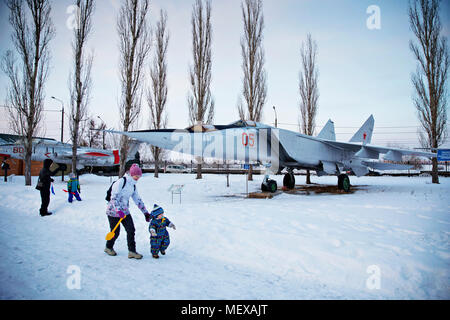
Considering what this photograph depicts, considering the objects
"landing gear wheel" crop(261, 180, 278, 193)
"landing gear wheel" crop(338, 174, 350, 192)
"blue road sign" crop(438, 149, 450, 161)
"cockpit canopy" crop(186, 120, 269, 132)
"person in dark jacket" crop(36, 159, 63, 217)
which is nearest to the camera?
"person in dark jacket" crop(36, 159, 63, 217)

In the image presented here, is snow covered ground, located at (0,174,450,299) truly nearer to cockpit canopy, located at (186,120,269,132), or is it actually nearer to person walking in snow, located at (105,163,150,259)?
person walking in snow, located at (105,163,150,259)

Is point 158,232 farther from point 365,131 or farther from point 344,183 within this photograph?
point 365,131

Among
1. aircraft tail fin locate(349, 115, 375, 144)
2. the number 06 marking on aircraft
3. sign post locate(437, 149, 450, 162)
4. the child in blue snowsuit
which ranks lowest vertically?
the child in blue snowsuit

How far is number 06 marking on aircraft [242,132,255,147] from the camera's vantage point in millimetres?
8508

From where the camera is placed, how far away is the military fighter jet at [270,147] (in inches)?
283

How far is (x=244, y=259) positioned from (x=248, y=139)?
5.62 metres

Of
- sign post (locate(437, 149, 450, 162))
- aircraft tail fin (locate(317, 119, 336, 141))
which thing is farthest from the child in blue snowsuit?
sign post (locate(437, 149, 450, 162))

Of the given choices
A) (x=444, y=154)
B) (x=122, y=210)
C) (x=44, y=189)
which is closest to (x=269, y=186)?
(x=122, y=210)

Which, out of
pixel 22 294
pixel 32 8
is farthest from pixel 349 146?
pixel 32 8

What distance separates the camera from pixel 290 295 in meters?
2.58

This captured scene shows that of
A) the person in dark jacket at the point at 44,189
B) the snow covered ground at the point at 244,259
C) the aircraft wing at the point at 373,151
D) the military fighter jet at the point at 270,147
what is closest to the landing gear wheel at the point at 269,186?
the military fighter jet at the point at 270,147

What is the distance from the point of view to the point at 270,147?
977cm
